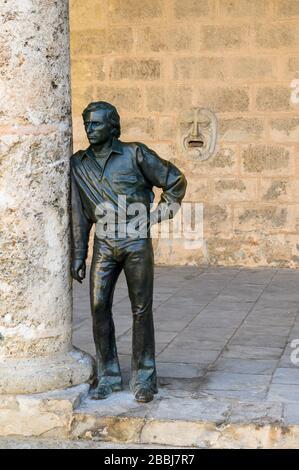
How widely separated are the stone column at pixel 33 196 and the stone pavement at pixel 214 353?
0.38 meters

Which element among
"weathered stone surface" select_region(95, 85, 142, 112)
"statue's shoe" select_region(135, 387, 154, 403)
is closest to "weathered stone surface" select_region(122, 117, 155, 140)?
"weathered stone surface" select_region(95, 85, 142, 112)

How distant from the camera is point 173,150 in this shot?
10.0 metres

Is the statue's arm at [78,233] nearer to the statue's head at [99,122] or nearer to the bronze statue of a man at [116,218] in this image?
the bronze statue of a man at [116,218]

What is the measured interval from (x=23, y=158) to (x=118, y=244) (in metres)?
0.65

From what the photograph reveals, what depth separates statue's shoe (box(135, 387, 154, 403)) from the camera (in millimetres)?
4520

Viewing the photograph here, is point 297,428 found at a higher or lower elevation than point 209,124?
lower

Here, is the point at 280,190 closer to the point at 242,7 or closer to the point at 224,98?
the point at 224,98

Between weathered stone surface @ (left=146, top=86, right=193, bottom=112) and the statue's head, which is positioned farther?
weathered stone surface @ (left=146, top=86, right=193, bottom=112)

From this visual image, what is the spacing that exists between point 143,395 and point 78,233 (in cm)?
90

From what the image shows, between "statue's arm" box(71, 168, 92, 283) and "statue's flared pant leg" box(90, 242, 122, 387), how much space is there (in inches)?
2.7

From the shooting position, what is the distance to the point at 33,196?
14.6ft

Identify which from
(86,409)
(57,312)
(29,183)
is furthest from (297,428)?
(29,183)

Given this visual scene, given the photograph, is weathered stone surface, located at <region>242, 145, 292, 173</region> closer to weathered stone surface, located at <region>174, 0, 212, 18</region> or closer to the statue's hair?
weathered stone surface, located at <region>174, 0, 212, 18</region>
